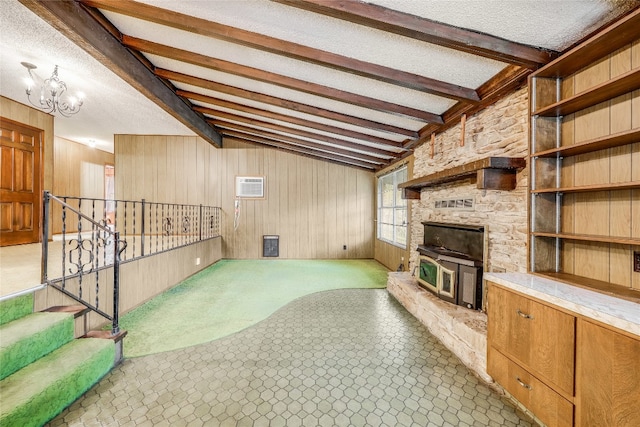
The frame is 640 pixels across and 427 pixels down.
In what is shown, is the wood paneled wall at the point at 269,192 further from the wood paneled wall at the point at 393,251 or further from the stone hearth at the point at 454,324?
the stone hearth at the point at 454,324

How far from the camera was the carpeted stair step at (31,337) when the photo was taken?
5.63 ft

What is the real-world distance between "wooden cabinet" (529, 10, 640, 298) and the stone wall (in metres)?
0.13

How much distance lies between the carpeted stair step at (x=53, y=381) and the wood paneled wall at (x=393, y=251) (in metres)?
4.04

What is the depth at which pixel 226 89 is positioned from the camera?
3842mm

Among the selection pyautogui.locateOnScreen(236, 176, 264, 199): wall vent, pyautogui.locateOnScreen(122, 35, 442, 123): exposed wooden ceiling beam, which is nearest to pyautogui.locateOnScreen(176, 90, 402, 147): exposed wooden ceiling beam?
pyautogui.locateOnScreen(122, 35, 442, 123): exposed wooden ceiling beam

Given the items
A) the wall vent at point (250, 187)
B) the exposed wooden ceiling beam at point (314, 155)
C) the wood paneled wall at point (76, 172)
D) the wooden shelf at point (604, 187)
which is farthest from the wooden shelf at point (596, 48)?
the wood paneled wall at point (76, 172)

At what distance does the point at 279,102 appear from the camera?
3.96 meters

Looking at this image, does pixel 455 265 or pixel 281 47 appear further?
pixel 455 265

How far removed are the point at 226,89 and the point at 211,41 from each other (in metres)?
1.06

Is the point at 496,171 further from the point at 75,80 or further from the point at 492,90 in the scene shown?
the point at 75,80

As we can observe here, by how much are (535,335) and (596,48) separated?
6.06 feet

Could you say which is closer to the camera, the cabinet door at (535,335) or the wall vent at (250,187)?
the cabinet door at (535,335)

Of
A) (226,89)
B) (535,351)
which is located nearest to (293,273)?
(226,89)

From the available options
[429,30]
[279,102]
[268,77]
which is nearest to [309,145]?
[279,102]
